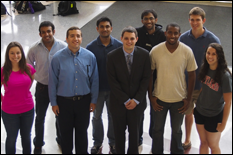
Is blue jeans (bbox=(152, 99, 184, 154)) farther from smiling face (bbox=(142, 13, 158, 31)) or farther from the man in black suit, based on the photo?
smiling face (bbox=(142, 13, 158, 31))

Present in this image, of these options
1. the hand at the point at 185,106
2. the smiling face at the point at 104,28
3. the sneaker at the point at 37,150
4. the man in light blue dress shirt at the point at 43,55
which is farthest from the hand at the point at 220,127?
the sneaker at the point at 37,150

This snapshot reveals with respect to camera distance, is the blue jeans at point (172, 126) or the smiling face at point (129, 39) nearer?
the smiling face at point (129, 39)

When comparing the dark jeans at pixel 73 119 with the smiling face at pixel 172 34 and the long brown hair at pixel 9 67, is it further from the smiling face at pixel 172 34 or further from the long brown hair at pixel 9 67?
the smiling face at pixel 172 34

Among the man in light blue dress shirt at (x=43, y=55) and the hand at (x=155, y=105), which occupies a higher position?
the man in light blue dress shirt at (x=43, y=55)

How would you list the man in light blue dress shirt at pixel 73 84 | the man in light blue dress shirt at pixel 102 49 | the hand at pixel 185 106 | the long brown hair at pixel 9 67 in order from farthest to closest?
1. the man in light blue dress shirt at pixel 102 49
2. the hand at pixel 185 106
3. the man in light blue dress shirt at pixel 73 84
4. the long brown hair at pixel 9 67

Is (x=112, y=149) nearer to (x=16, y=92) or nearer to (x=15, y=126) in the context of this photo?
(x=15, y=126)

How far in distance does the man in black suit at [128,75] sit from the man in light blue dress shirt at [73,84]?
24 cm

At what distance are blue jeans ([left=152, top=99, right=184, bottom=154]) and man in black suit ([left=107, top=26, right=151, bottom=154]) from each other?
0.91 feet

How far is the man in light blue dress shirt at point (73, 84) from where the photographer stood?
342cm

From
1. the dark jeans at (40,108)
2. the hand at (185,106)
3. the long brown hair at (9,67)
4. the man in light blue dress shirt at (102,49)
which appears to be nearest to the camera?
the long brown hair at (9,67)

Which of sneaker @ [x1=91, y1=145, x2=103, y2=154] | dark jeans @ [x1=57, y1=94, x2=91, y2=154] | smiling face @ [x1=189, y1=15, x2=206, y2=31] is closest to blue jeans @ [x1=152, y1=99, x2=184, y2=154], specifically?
sneaker @ [x1=91, y1=145, x2=103, y2=154]

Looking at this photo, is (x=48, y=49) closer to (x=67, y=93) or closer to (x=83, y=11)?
(x=67, y=93)

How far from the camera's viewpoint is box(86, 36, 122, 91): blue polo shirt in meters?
3.66

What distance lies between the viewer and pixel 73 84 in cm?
345
